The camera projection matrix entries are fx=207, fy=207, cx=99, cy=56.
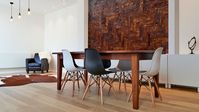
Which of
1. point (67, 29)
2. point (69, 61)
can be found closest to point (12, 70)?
point (67, 29)

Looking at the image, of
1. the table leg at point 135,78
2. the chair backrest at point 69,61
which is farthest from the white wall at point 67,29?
the table leg at point 135,78

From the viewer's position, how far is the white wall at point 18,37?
882 cm

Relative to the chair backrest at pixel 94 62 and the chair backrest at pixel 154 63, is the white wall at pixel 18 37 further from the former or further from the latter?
the chair backrest at pixel 154 63

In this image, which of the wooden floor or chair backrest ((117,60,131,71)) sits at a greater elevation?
chair backrest ((117,60,131,71))

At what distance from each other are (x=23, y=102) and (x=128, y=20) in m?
3.89

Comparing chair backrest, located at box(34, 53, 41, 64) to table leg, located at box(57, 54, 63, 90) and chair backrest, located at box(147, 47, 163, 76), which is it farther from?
chair backrest, located at box(147, 47, 163, 76)

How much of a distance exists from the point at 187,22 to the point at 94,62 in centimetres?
273

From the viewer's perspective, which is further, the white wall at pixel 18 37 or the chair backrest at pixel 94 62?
the white wall at pixel 18 37

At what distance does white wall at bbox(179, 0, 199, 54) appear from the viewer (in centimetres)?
475

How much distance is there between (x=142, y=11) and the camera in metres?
5.71

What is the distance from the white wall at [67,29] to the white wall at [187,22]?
135 inches

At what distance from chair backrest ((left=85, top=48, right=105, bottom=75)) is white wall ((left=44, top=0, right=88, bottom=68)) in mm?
3818

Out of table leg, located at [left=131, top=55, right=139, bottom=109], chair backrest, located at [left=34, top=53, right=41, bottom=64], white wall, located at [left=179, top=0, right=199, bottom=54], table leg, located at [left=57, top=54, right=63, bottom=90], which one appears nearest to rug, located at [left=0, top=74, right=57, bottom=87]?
table leg, located at [left=57, top=54, right=63, bottom=90]

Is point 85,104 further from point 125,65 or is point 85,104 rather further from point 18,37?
point 18,37
